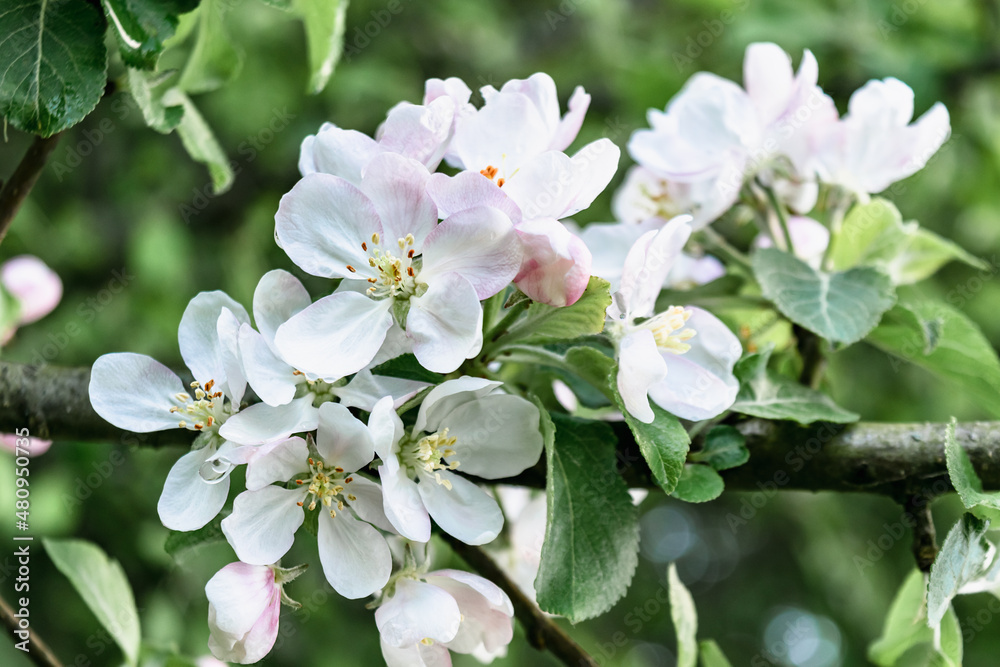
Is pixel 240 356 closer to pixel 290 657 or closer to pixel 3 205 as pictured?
pixel 3 205

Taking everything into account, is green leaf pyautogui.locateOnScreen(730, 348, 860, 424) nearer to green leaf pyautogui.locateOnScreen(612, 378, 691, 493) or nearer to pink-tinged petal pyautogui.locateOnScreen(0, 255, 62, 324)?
green leaf pyautogui.locateOnScreen(612, 378, 691, 493)

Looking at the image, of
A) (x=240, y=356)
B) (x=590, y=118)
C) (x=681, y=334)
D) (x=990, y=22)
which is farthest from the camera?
(x=590, y=118)

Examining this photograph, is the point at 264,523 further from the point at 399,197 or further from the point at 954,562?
the point at 954,562

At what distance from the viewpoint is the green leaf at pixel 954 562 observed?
626 mm

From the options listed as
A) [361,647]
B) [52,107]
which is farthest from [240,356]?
[361,647]

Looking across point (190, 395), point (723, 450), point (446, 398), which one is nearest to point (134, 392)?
point (190, 395)

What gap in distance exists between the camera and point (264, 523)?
1.90ft

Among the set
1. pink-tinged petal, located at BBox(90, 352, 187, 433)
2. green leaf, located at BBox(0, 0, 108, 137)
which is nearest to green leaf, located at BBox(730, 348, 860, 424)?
pink-tinged petal, located at BBox(90, 352, 187, 433)

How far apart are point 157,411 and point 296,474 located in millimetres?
138

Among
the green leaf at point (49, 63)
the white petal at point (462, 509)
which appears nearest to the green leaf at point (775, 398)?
the white petal at point (462, 509)

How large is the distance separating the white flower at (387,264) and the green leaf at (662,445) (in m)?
0.13

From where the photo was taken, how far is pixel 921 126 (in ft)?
2.83

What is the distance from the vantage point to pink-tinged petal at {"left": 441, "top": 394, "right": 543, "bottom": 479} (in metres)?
0.62

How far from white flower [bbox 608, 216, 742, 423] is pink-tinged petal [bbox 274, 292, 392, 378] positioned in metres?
0.17
